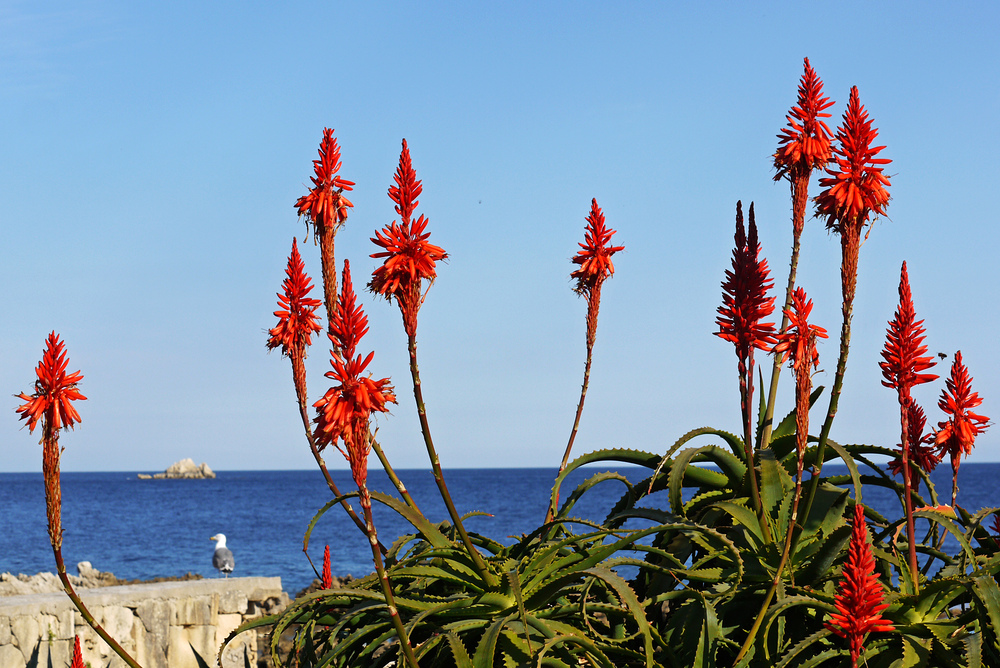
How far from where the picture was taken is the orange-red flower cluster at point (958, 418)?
3740mm

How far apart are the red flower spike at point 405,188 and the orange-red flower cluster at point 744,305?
1047 mm

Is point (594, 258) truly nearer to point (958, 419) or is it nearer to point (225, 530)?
point (958, 419)

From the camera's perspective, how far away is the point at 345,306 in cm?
230

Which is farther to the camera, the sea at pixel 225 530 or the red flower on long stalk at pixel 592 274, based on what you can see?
Result: the sea at pixel 225 530

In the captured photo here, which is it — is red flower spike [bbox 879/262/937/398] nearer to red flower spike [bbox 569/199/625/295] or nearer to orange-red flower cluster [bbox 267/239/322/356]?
red flower spike [bbox 569/199/625/295]

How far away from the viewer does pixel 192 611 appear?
9.25 metres

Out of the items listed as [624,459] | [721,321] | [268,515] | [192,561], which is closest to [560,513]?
[624,459]

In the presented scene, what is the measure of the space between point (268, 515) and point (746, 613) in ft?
241

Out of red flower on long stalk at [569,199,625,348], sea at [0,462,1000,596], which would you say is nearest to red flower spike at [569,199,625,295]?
red flower on long stalk at [569,199,625,348]

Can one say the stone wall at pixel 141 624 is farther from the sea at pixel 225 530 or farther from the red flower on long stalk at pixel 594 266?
the sea at pixel 225 530

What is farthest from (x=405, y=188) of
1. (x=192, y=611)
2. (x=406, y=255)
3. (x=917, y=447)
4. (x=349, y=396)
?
(x=192, y=611)

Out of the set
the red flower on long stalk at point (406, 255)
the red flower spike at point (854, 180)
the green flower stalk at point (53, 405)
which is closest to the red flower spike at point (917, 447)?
the red flower spike at point (854, 180)

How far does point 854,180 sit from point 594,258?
1.11 meters

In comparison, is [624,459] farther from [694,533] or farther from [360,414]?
[360,414]
